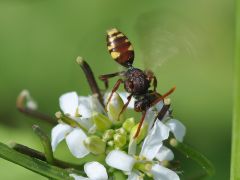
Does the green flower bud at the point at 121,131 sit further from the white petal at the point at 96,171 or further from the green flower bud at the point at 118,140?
the white petal at the point at 96,171

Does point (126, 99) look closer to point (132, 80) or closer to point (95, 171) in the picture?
point (132, 80)

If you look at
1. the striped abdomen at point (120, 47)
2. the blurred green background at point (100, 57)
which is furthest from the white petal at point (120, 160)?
the blurred green background at point (100, 57)

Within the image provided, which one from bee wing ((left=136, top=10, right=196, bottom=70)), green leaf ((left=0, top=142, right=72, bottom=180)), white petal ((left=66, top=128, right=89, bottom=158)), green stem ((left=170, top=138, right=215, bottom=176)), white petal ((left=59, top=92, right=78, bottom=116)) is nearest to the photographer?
green leaf ((left=0, top=142, right=72, bottom=180))

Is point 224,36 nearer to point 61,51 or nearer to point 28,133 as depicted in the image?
point 61,51

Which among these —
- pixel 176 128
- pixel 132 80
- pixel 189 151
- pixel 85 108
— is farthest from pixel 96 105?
pixel 189 151

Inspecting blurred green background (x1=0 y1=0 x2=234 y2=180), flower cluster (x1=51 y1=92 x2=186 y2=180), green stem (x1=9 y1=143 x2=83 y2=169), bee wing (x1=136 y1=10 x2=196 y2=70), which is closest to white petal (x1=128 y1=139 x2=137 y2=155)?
flower cluster (x1=51 y1=92 x2=186 y2=180)

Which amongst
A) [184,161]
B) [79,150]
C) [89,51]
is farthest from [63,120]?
[89,51]

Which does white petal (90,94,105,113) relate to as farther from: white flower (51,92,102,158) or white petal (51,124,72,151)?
white petal (51,124,72,151)
